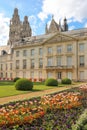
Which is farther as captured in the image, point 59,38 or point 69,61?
point 59,38

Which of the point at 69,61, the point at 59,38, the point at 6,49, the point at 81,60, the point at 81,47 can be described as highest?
the point at 59,38

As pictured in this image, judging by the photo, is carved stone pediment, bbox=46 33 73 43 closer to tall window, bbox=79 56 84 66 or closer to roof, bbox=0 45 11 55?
tall window, bbox=79 56 84 66

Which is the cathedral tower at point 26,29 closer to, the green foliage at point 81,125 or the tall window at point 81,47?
the tall window at point 81,47

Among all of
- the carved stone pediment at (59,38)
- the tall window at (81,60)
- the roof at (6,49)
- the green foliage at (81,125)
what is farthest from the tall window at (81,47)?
the green foliage at (81,125)

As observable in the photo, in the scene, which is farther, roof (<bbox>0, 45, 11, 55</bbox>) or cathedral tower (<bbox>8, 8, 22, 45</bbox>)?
cathedral tower (<bbox>8, 8, 22, 45</bbox>)

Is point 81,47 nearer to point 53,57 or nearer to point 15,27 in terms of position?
point 53,57

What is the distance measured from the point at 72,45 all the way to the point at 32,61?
11.4 metres

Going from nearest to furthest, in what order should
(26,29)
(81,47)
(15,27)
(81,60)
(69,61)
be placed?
(81,47) → (81,60) → (69,61) → (15,27) → (26,29)

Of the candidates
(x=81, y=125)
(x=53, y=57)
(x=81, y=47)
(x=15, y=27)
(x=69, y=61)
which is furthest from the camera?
(x=15, y=27)

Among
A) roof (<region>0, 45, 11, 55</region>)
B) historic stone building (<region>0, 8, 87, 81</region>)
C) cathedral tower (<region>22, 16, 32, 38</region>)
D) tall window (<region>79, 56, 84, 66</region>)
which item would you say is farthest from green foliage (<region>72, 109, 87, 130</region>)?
cathedral tower (<region>22, 16, 32, 38</region>)

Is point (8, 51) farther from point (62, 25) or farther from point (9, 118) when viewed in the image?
point (9, 118)

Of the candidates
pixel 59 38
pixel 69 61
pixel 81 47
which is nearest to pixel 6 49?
pixel 59 38

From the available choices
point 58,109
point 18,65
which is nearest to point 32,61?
point 18,65

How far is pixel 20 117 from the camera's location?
612 centimetres
